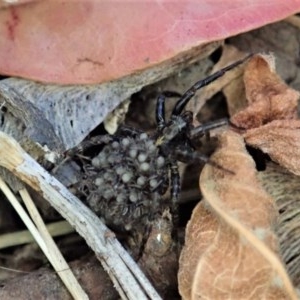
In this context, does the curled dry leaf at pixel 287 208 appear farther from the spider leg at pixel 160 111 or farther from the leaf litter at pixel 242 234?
the spider leg at pixel 160 111

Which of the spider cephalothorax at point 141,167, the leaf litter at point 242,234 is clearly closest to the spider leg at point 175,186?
the spider cephalothorax at point 141,167

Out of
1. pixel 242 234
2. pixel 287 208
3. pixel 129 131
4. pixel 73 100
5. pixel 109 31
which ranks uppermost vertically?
pixel 109 31

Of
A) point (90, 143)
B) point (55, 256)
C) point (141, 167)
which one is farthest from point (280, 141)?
point (55, 256)

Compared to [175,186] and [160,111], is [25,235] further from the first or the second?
[160,111]

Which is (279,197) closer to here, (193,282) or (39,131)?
(193,282)

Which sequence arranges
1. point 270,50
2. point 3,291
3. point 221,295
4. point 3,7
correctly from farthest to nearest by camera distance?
point 270,50, point 3,7, point 3,291, point 221,295

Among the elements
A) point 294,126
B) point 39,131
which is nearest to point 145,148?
point 39,131

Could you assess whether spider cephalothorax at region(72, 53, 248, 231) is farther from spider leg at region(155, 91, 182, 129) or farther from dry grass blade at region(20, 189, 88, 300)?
dry grass blade at region(20, 189, 88, 300)
